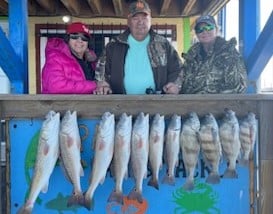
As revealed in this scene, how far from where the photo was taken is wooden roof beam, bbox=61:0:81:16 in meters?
5.89

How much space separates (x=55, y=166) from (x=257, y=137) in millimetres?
1099

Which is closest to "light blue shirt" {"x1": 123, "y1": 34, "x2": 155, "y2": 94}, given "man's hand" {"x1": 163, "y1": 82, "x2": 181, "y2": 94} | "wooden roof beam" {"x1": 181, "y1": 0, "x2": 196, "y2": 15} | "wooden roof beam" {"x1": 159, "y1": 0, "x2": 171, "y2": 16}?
"man's hand" {"x1": 163, "y1": 82, "x2": 181, "y2": 94}

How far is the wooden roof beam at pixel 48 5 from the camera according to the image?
238 inches

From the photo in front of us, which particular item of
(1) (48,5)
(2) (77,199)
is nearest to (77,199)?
(2) (77,199)

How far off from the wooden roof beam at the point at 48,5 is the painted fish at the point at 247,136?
13.1 feet

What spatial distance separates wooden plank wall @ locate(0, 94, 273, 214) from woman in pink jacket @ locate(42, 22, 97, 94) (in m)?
0.24

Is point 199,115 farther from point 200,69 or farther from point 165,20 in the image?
point 165,20

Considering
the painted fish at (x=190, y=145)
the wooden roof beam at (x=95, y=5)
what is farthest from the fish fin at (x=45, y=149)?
the wooden roof beam at (x=95, y=5)

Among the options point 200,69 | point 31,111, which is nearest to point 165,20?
point 200,69

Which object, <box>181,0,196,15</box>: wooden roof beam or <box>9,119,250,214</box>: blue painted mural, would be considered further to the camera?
<box>181,0,196,15</box>: wooden roof beam

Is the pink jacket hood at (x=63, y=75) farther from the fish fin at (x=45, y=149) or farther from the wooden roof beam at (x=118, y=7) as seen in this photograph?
the wooden roof beam at (x=118, y=7)

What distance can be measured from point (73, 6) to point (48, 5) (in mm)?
343

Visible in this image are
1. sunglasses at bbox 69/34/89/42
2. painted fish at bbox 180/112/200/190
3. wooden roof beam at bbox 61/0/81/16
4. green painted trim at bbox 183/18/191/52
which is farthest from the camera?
green painted trim at bbox 183/18/191/52

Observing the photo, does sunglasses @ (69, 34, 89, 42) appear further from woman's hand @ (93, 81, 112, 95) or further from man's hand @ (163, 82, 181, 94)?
man's hand @ (163, 82, 181, 94)
